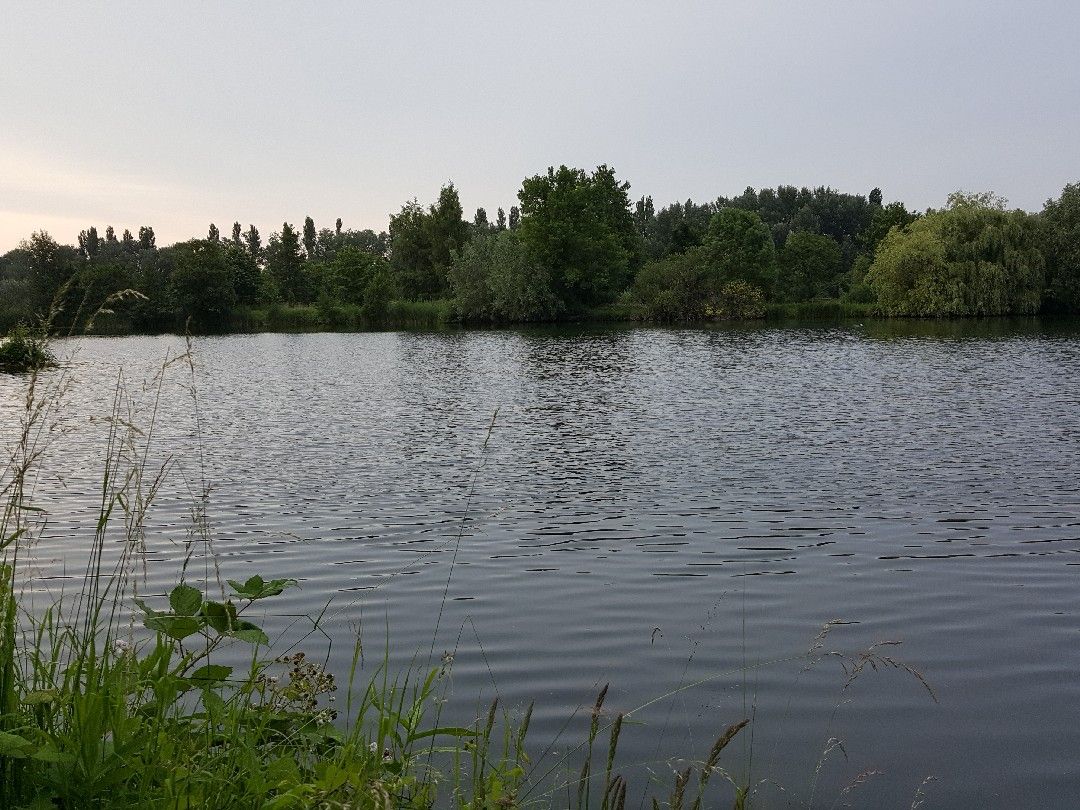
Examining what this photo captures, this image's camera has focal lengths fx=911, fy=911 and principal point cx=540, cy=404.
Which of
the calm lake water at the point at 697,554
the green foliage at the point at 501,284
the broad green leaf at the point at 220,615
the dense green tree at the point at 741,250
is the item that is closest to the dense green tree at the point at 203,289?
the green foliage at the point at 501,284

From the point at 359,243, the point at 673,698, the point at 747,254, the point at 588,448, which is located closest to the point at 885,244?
the point at 747,254

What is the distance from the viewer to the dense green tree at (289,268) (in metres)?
103

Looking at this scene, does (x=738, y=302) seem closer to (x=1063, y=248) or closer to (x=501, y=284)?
(x=501, y=284)

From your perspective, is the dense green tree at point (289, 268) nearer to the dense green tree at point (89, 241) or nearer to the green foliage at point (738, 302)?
the green foliage at point (738, 302)

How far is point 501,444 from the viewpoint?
56.9 feet

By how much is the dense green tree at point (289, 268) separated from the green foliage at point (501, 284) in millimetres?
32711

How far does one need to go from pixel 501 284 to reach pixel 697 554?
65478 mm

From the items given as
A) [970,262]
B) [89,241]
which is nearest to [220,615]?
[970,262]

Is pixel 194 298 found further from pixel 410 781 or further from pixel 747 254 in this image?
pixel 410 781

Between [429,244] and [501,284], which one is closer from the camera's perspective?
[501,284]

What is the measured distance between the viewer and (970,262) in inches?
2383

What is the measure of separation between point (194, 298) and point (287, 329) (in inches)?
417

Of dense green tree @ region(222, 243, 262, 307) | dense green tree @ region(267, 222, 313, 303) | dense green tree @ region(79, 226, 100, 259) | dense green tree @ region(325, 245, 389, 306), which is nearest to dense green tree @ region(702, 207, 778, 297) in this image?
dense green tree @ region(325, 245, 389, 306)

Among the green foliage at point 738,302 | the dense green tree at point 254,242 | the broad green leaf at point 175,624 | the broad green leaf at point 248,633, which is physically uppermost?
the dense green tree at point 254,242
